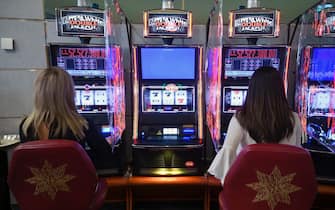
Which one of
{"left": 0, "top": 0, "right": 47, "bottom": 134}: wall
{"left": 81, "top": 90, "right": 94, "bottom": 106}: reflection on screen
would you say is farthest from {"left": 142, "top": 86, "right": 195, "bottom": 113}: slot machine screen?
{"left": 0, "top": 0, "right": 47, "bottom": 134}: wall

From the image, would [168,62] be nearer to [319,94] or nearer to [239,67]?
[239,67]

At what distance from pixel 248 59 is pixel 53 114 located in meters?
1.88

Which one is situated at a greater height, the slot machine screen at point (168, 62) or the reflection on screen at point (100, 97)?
the slot machine screen at point (168, 62)

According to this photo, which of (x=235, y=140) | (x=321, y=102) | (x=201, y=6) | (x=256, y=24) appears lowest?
(x=235, y=140)

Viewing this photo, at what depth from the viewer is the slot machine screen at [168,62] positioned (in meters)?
2.86

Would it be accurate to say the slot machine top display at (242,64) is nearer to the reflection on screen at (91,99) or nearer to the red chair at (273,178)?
the reflection on screen at (91,99)

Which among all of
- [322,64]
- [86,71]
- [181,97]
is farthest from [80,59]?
[322,64]

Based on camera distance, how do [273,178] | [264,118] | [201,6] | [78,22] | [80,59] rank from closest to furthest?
[273,178]
[264,118]
[78,22]
[80,59]
[201,6]

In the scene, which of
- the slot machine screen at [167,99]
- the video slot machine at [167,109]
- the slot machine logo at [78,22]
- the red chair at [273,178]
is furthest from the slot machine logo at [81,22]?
the red chair at [273,178]

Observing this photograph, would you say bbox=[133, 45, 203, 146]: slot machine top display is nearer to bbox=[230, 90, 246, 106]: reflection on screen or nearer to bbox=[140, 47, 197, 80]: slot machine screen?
bbox=[140, 47, 197, 80]: slot machine screen

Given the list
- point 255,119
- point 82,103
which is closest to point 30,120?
point 82,103

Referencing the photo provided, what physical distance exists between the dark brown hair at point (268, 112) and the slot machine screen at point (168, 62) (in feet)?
3.92

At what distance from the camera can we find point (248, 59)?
2.87 meters

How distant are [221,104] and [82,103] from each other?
1330mm
